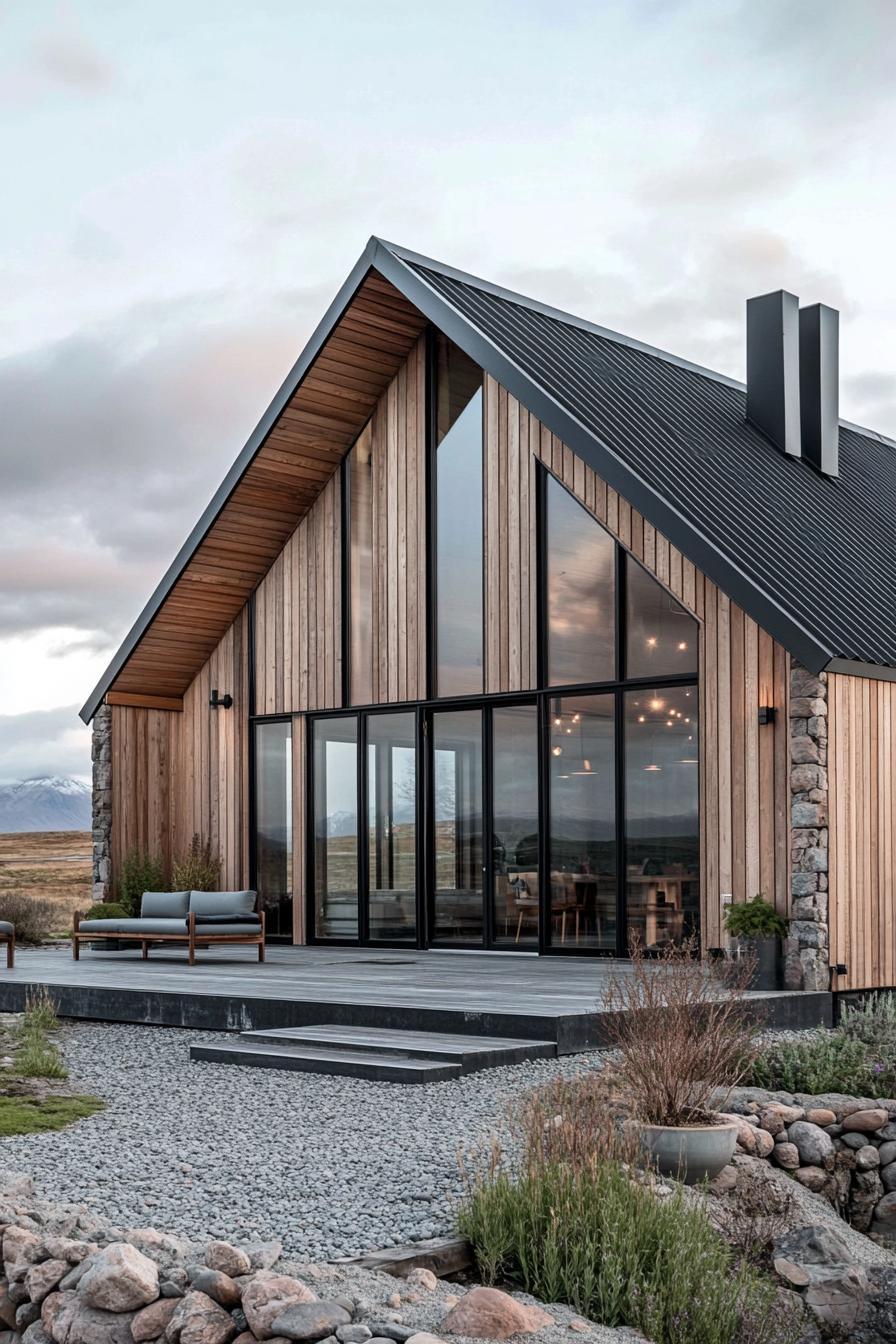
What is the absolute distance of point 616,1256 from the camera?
13.6ft

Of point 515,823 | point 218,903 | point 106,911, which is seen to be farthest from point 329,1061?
point 106,911

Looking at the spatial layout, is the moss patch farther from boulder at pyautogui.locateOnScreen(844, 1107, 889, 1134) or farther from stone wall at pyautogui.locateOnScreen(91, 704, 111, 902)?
stone wall at pyautogui.locateOnScreen(91, 704, 111, 902)

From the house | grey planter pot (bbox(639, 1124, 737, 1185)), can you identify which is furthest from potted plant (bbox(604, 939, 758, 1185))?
the house

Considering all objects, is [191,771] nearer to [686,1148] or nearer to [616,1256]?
[686,1148]

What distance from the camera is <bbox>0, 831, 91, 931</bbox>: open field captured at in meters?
26.6

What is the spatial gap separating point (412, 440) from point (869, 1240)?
9093mm

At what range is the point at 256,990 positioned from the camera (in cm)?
952

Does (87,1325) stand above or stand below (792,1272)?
above

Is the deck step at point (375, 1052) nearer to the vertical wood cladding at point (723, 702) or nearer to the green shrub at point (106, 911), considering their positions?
the vertical wood cladding at point (723, 702)

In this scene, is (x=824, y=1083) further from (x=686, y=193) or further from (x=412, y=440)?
(x=686, y=193)

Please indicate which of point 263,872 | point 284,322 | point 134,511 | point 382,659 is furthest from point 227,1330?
point 134,511

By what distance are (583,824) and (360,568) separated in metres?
3.71

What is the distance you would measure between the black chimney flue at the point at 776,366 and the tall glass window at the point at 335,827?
4.87 meters

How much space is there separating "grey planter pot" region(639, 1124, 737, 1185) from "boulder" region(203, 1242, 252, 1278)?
183 cm
